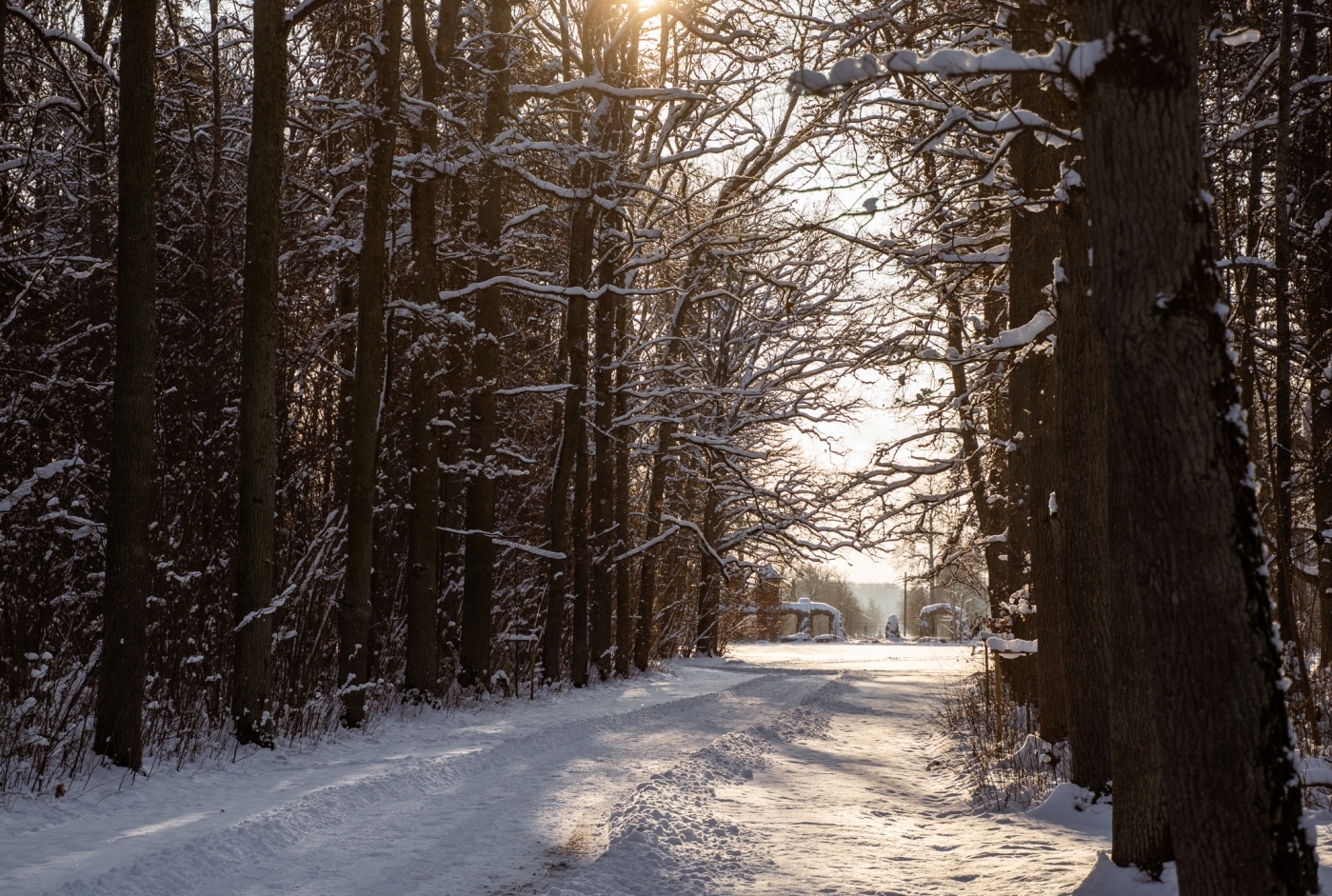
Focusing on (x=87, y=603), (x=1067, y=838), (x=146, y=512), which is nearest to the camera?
(x=1067, y=838)

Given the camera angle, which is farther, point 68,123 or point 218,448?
point 68,123

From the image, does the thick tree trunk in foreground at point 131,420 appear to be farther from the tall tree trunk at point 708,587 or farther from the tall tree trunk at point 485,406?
the tall tree trunk at point 708,587

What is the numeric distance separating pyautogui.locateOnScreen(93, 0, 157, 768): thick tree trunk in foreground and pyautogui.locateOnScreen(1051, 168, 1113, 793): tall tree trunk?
693 centimetres

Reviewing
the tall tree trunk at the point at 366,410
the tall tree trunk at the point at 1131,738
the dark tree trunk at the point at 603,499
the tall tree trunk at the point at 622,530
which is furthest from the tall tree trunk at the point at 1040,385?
the tall tree trunk at the point at 622,530

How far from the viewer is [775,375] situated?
2266 cm

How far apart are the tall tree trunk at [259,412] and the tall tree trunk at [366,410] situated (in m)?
1.43

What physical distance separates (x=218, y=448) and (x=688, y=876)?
7841mm

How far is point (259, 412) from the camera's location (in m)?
9.19

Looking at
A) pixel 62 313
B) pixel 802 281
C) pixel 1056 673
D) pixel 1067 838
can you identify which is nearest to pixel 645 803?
pixel 1067 838

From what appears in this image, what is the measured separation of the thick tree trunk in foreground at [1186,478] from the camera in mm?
3363

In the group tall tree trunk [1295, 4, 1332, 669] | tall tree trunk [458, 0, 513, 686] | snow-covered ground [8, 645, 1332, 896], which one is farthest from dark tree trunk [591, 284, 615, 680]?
tall tree trunk [1295, 4, 1332, 669]

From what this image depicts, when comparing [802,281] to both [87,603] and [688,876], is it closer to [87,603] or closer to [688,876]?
[87,603]

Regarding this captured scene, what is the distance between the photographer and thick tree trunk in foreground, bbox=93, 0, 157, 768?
7.62 metres

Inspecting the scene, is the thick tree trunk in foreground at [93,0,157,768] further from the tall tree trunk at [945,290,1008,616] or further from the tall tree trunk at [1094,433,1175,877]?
the tall tree trunk at [945,290,1008,616]
